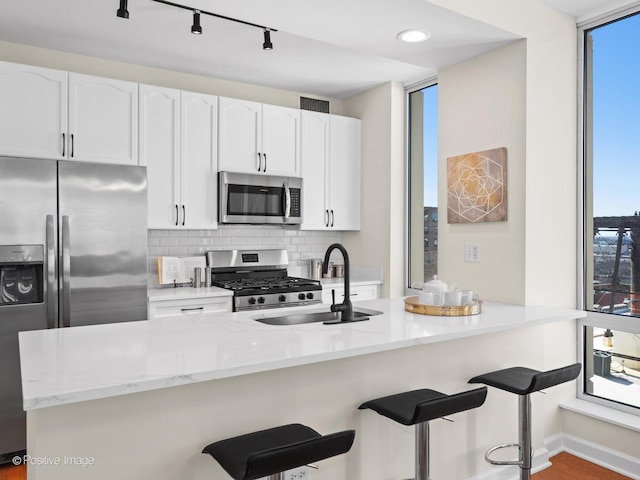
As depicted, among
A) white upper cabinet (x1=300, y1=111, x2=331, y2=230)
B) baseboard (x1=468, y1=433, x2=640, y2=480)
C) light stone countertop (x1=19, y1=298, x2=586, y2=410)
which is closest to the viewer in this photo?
light stone countertop (x1=19, y1=298, x2=586, y2=410)

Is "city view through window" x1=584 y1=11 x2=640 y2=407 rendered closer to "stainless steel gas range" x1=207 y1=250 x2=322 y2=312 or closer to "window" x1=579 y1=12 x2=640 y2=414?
"window" x1=579 y1=12 x2=640 y2=414

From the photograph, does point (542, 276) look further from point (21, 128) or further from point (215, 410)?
point (21, 128)

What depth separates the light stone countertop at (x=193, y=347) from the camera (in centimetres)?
139

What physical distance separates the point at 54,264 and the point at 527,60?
311 cm

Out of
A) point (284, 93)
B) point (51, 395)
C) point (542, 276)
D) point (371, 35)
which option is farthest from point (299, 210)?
point (51, 395)

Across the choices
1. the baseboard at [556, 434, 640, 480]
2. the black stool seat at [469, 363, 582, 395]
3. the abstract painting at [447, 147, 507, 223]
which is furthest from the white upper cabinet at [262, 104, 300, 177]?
the baseboard at [556, 434, 640, 480]

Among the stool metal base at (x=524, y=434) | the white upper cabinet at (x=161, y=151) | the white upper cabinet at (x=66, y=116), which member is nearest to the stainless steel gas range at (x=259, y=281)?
the white upper cabinet at (x=161, y=151)

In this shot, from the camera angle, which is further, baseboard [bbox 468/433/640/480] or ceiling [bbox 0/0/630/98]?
baseboard [bbox 468/433/640/480]

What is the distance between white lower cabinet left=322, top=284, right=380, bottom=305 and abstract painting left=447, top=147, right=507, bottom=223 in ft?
4.32

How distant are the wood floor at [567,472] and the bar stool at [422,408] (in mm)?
1176

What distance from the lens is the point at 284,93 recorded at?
4.59 m

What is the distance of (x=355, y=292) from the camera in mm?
4344

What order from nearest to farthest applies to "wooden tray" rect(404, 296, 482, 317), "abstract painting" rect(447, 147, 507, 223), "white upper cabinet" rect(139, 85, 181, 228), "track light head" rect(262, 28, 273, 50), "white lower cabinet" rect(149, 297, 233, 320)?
"wooden tray" rect(404, 296, 482, 317) → "abstract painting" rect(447, 147, 507, 223) → "track light head" rect(262, 28, 273, 50) → "white lower cabinet" rect(149, 297, 233, 320) → "white upper cabinet" rect(139, 85, 181, 228)

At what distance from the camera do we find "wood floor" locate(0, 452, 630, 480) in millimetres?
2762
